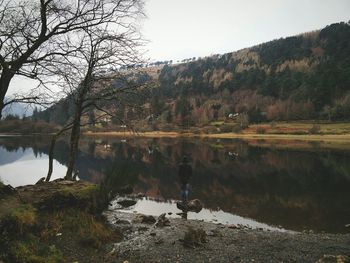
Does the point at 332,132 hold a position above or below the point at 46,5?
below

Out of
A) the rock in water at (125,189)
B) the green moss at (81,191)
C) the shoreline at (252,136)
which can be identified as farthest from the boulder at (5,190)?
the shoreline at (252,136)

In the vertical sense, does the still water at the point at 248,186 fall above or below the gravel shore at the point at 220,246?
below

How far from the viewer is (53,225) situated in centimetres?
1143

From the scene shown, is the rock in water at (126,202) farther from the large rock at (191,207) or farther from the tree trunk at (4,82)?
the tree trunk at (4,82)

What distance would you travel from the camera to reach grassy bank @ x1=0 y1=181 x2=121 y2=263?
895 centimetres

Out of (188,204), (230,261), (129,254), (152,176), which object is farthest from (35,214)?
(152,176)

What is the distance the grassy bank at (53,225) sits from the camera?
895 cm

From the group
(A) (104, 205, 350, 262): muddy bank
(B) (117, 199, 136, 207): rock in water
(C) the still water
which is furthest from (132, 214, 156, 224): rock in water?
(B) (117, 199, 136, 207): rock in water

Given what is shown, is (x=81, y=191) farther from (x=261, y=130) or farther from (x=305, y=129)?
(x=261, y=130)

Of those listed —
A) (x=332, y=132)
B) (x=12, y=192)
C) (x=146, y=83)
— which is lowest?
(x=332, y=132)

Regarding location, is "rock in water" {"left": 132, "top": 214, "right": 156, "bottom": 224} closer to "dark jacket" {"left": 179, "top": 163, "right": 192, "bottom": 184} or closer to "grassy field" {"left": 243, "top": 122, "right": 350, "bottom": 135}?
"dark jacket" {"left": 179, "top": 163, "right": 192, "bottom": 184}

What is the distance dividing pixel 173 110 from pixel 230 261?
176 meters

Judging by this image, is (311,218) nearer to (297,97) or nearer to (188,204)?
(188,204)

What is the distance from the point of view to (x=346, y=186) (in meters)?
32.2
